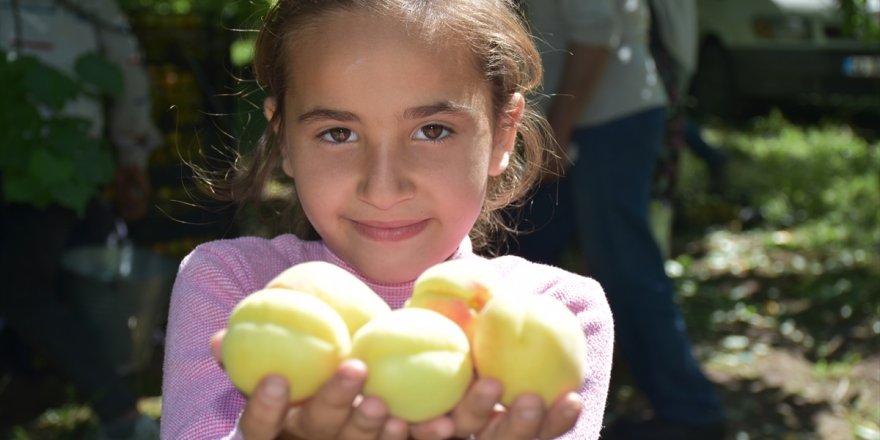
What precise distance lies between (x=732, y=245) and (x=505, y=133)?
16.8 feet

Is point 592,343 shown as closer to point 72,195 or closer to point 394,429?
point 394,429

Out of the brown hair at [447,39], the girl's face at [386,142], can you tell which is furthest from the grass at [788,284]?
the girl's face at [386,142]

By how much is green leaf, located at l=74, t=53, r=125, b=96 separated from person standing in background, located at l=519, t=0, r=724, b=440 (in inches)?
50.2

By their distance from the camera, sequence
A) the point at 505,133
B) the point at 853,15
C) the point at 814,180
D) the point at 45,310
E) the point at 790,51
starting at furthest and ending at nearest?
the point at 790,51 < the point at 814,180 < the point at 853,15 < the point at 45,310 < the point at 505,133

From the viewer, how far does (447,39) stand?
1.47 meters

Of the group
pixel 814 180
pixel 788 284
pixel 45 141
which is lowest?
pixel 814 180

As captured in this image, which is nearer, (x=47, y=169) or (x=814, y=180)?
(x=47, y=169)

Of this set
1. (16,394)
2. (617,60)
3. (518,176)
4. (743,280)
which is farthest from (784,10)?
(518,176)

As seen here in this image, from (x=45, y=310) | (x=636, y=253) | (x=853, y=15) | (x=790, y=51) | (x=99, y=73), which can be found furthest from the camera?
(x=790, y=51)

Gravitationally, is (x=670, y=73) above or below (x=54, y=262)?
above

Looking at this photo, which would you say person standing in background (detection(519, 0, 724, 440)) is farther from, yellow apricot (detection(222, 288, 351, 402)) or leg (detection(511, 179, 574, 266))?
yellow apricot (detection(222, 288, 351, 402))

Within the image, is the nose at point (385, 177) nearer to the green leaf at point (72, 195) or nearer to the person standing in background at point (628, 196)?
the green leaf at point (72, 195)

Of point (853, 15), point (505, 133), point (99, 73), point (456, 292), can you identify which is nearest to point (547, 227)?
point (99, 73)

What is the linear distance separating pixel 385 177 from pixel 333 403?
0.38m
